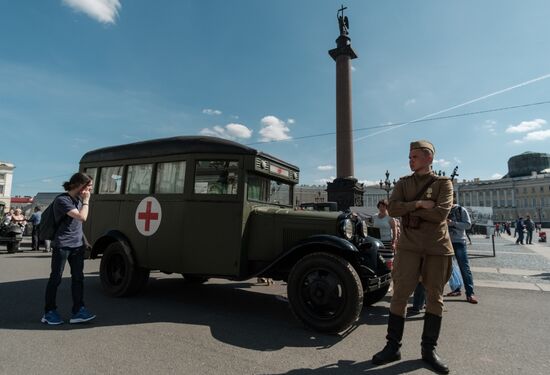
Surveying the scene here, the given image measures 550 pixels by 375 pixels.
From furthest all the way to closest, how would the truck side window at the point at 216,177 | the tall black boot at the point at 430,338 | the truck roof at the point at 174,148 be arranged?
the truck roof at the point at 174,148 < the truck side window at the point at 216,177 < the tall black boot at the point at 430,338

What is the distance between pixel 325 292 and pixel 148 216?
2.95m

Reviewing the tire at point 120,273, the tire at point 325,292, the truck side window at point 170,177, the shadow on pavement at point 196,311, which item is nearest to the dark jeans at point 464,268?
the shadow on pavement at point 196,311

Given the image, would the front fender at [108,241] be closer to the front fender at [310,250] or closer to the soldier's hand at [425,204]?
the front fender at [310,250]

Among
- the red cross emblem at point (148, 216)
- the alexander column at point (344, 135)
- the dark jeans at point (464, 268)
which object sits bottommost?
the dark jeans at point (464, 268)

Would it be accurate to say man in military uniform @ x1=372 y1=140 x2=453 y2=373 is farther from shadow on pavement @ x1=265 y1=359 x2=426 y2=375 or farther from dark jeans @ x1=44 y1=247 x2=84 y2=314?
dark jeans @ x1=44 y1=247 x2=84 y2=314

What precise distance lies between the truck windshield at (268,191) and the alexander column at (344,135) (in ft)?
57.4

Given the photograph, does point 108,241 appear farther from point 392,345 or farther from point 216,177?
point 392,345

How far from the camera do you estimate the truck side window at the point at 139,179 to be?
18.3 feet

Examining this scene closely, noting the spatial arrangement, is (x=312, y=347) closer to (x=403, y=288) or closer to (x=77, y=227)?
(x=403, y=288)

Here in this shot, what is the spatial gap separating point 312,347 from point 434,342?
1.16 m

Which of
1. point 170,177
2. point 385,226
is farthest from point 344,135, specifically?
point 170,177

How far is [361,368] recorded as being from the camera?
10.1 ft

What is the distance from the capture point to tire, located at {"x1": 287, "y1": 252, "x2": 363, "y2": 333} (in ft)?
12.8

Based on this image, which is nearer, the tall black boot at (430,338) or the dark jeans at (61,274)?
the tall black boot at (430,338)
